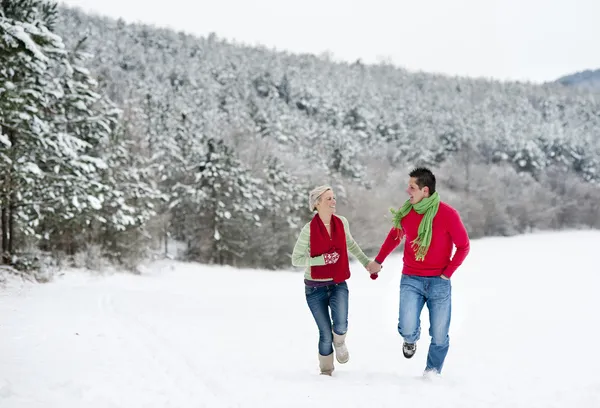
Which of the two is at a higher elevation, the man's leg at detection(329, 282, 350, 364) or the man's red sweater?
the man's red sweater

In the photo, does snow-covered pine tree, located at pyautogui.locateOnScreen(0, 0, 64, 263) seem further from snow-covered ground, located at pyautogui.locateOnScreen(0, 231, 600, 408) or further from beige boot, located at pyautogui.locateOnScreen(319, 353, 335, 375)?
beige boot, located at pyautogui.locateOnScreen(319, 353, 335, 375)

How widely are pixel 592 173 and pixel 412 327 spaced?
81146 mm

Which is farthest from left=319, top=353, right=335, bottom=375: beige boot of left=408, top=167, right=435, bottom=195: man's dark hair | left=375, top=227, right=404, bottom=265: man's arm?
left=408, top=167, right=435, bottom=195: man's dark hair

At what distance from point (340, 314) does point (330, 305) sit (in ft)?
Result: 0.44

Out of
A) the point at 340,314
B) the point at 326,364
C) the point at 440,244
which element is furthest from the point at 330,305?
the point at 440,244

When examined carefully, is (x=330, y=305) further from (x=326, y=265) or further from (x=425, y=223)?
(x=425, y=223)

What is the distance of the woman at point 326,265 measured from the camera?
4547mm

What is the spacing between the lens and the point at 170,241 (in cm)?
4525

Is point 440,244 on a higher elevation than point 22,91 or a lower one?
lower

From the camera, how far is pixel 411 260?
4.60 metres

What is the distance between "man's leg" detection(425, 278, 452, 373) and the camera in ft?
14.8

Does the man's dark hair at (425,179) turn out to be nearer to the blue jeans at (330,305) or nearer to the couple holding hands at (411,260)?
→ the couple holding hands at (411,260)

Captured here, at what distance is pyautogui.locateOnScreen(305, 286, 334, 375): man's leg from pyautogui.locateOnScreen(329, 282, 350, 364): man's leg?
0.06 meters

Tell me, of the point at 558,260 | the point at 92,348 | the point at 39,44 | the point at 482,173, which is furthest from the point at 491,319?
the point at 482,173
